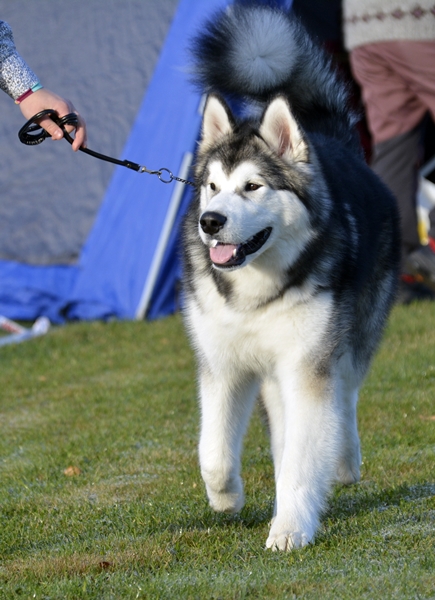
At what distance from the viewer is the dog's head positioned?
115 inches

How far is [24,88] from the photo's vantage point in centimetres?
312

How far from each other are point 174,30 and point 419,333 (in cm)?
306

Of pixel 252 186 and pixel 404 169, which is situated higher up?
pixel 252 186

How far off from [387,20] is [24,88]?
3.13 m

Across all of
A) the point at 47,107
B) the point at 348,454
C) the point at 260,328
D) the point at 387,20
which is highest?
the point at 47,107

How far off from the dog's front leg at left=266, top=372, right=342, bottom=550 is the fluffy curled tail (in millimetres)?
1186

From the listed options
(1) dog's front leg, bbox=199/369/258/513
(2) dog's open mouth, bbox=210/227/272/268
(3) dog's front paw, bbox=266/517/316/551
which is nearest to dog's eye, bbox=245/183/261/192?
(2) dog's open mouth, bbox=210/227/272/268

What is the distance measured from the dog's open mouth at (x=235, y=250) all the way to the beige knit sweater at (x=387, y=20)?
2.99 m

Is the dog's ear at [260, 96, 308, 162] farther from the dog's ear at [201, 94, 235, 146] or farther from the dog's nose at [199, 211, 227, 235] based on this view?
the dog's nose at [199, 211, 227, 235]

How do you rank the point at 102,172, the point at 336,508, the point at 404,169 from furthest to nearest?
the point at 102,172 < the point at 404,169 < the point at 336,508

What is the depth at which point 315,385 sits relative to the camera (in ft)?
9.68

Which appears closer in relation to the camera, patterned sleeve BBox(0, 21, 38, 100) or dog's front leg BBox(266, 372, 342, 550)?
dog's front leg BBox(266, 372, 342, 550)

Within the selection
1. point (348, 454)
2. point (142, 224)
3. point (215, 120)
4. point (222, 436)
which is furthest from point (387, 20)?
point (222, 436)

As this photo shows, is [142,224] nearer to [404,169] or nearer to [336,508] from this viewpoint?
[404,169]
